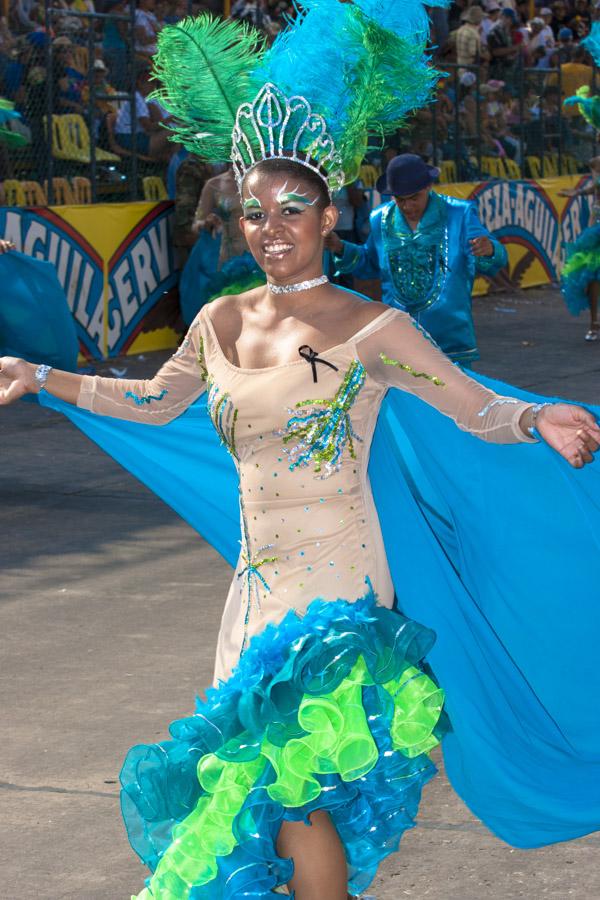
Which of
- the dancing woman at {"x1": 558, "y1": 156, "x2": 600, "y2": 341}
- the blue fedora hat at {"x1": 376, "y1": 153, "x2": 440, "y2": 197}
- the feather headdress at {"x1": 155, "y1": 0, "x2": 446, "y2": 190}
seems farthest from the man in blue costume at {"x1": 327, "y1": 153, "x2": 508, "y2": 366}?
the dancing woman at {"x1": 558, "y1": 156, "x2": 600, "y2": 341}

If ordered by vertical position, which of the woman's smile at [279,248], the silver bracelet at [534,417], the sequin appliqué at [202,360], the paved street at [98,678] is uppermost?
the woman's smile at [279,248]

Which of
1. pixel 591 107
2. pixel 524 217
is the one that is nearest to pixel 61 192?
pixel 591 107

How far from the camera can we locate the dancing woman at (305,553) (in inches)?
125

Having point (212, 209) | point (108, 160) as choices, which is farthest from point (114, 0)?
point (212, 209)

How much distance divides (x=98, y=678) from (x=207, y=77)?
2736 millimetres

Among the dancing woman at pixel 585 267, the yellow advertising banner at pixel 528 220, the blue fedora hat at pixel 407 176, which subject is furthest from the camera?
the yellow advertising banner at pixel 528 220

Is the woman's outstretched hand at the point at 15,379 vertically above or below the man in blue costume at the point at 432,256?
above

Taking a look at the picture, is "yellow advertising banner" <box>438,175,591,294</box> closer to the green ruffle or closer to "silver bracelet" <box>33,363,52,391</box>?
"silver bracelet" <box>33,363,52,391</box>

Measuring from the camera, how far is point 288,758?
3.15m

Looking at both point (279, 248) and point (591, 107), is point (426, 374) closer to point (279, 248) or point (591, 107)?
point (279, 248)

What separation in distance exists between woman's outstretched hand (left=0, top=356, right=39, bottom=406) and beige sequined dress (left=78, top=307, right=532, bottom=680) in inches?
24.4

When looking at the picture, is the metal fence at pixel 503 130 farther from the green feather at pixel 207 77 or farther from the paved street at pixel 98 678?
the green feather at pixel 207 77

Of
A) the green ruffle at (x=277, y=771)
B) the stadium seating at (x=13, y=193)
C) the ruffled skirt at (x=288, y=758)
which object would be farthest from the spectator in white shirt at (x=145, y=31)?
the green ruffle at (x=277, y=771)

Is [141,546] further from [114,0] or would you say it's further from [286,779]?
[114,0]
